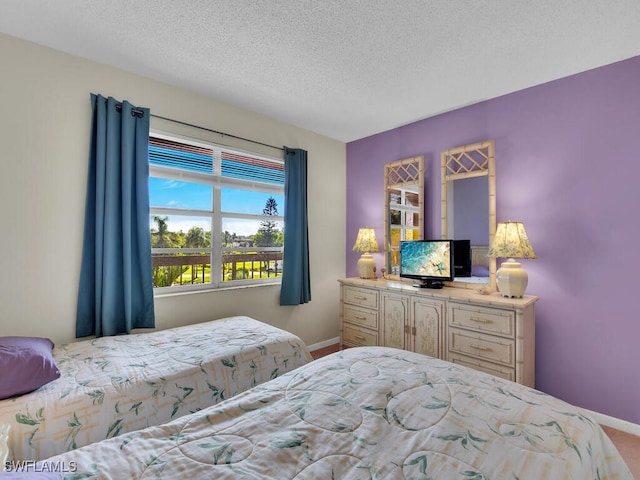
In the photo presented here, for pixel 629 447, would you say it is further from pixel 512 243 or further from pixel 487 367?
pixel 512 243

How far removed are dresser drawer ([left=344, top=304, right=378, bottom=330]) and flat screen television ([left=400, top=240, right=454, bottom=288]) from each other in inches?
20.4

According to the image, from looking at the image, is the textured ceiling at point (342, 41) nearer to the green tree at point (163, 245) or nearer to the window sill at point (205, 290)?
the green tree at point (163, 245)

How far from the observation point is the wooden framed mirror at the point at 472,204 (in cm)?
267

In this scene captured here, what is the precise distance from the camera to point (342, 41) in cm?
193

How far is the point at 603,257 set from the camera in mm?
2176

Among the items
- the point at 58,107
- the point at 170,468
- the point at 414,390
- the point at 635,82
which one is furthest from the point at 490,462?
the point at 58,107

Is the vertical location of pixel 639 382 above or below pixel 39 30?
below

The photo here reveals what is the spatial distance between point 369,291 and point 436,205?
1128 mm

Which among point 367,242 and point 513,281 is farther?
point 367,242

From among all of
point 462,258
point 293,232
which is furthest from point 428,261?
point 293,232

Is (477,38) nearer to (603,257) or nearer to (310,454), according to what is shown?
(603,257)

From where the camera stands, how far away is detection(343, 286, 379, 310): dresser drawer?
305 cm

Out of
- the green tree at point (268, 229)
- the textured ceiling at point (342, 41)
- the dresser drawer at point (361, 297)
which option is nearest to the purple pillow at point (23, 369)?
the textured ceiling at point (342, 41)

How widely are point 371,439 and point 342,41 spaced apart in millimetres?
2145
